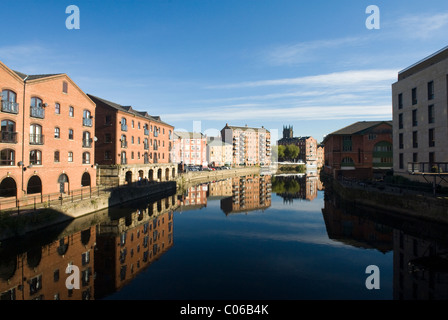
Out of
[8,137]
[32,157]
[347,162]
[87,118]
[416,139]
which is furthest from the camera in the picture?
[347,162]

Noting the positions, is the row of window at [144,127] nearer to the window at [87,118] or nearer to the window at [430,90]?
the window at [87,118]

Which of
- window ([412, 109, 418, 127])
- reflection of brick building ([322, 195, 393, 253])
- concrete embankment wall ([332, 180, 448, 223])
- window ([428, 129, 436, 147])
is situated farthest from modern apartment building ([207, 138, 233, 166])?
reflection of brick building ([322, 195, 393, 253])

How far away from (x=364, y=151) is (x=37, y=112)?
2134 inches

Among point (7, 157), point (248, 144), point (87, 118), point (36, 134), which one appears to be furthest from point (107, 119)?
point (248, 144)

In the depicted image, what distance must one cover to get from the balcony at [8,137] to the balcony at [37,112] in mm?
2961

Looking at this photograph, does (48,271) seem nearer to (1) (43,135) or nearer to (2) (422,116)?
(1) (43,135)

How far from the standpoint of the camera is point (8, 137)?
2311 cm

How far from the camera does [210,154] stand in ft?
399

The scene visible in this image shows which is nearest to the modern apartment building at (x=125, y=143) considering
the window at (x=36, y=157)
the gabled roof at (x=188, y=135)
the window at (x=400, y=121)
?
the window at (x=36, y=157)

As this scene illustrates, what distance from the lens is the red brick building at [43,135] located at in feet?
76.9

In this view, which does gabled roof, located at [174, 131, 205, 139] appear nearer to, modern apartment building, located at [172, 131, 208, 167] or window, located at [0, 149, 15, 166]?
modern apartment building, located at [172, 131, 208, 167]

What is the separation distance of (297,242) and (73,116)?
28.3 meters

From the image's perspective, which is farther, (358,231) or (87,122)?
(87,122)

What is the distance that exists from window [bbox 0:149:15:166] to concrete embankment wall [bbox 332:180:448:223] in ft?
122
